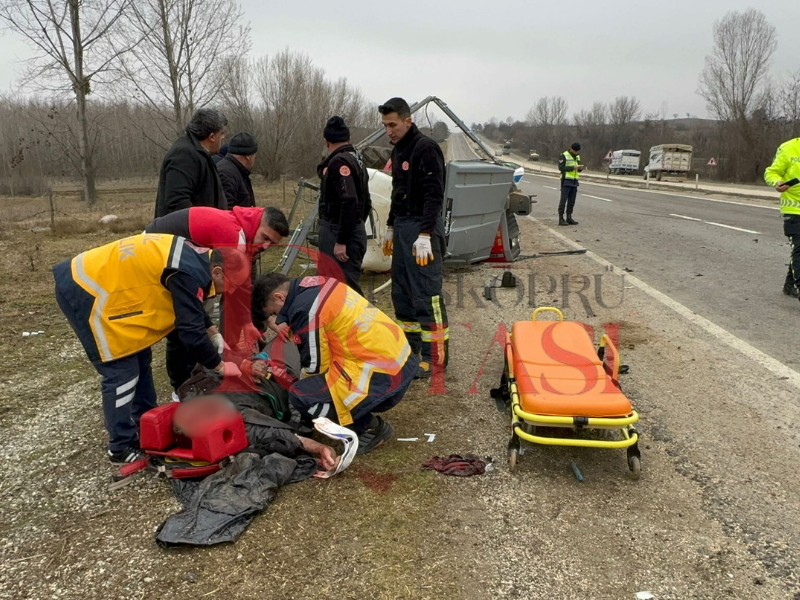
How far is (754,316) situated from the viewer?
5.62m

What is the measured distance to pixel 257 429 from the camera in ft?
10.1

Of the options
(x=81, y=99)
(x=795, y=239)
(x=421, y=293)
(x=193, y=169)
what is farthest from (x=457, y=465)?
(x=81, y=99)

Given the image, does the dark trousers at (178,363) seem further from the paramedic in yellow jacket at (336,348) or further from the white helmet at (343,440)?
the white helmet at (343,440)

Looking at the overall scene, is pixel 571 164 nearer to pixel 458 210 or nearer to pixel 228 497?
pixel 458 210

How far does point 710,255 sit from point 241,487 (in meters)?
8.54

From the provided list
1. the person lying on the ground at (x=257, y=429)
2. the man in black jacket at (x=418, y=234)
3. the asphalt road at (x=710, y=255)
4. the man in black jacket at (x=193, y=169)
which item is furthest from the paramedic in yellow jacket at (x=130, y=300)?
the asphalt road at (x=710, y=255)

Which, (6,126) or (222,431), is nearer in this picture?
(222,431)

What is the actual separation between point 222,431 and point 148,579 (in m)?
0.77

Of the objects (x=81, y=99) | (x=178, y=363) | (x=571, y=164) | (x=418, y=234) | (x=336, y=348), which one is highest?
(x=81, y=99)

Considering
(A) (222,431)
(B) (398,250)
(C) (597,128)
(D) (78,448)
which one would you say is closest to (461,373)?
(B) (398,250)

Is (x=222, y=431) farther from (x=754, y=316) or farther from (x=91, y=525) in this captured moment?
(x=754, y=316)

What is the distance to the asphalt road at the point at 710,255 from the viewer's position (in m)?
5.52

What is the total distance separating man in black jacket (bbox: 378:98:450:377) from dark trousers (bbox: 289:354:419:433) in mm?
1120

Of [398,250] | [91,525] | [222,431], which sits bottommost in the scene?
[91,525]
